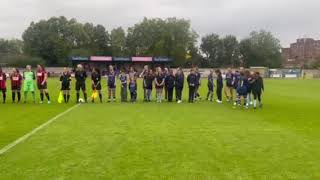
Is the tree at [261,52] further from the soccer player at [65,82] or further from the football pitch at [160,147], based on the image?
the football pitch at [160,147]

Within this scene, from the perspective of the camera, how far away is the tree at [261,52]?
147250 millimetres

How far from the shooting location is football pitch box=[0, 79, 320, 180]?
31.1 ft

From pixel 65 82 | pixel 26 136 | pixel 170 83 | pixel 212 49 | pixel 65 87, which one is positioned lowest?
pixel 26 136

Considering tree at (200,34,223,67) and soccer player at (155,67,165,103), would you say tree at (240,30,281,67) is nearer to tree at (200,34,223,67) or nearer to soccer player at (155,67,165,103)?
tree at (200,34,223,67)

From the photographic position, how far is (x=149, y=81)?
29.0m

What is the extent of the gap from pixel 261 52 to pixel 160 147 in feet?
454

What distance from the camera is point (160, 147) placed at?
39.9 feet

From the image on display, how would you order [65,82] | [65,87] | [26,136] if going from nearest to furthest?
[26,136] < [65,82] < [65,87]

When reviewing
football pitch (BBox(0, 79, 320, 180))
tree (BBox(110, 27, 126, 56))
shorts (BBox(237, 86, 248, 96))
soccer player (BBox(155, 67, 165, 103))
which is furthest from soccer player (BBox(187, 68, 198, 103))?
tree (BBox(110, 27, 126, 56))

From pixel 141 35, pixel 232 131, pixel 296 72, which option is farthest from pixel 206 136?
pixel 141 35

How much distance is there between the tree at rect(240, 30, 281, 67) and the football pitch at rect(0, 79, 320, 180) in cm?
12900

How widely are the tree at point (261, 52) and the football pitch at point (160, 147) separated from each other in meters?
129

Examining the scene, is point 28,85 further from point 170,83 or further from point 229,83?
point 229,83

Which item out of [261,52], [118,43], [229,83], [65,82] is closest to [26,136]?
[65,82]
